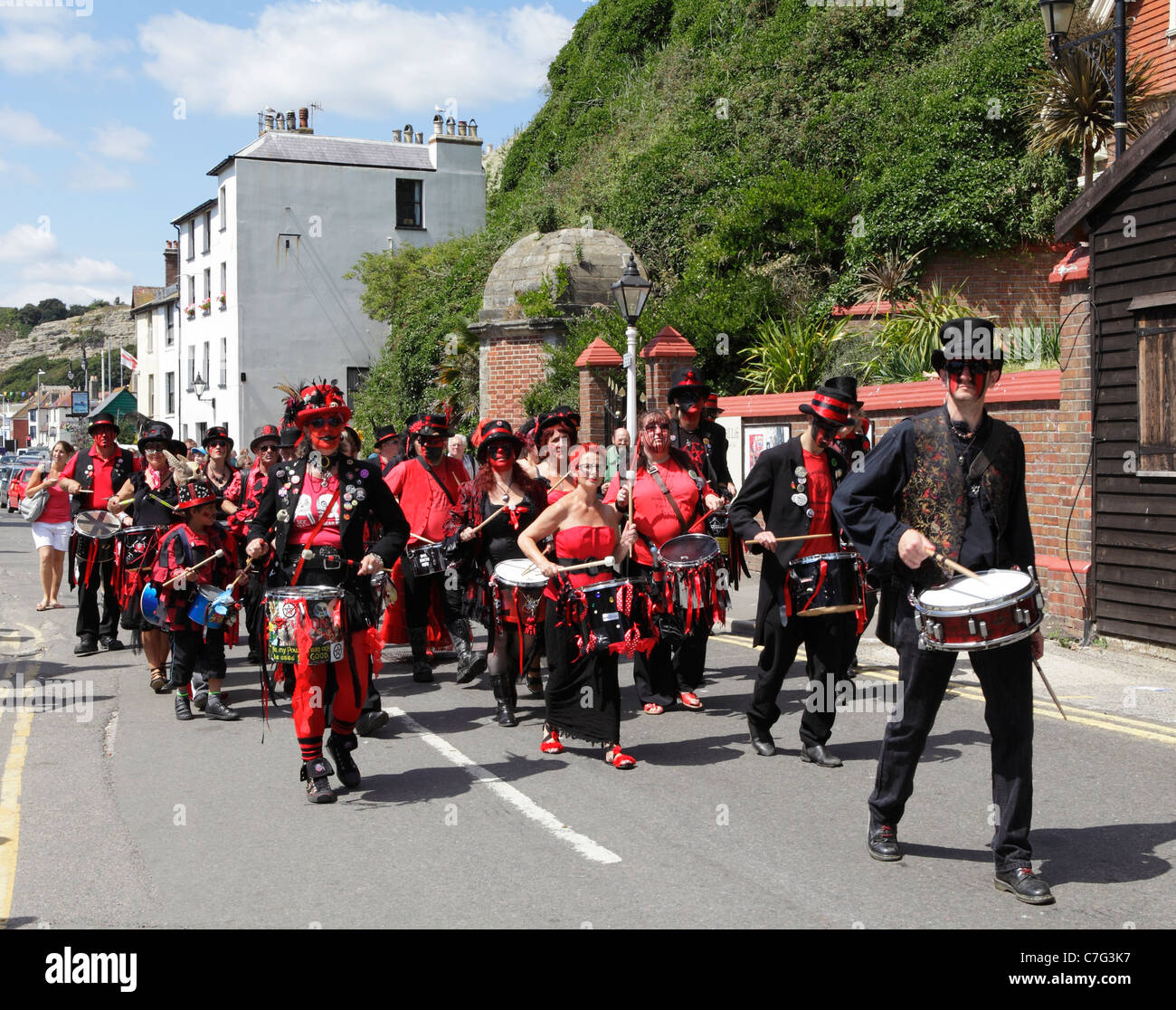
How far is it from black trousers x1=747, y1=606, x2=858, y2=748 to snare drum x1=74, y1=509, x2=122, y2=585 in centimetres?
675

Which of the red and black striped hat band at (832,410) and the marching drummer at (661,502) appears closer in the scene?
the red and black striped hat band at (832,410)

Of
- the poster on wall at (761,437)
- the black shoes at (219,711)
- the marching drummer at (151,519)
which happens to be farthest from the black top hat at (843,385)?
the poster on wall at (761,437)

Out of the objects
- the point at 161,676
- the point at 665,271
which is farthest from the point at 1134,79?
the point at 161,676

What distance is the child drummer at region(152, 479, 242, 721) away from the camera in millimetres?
9266

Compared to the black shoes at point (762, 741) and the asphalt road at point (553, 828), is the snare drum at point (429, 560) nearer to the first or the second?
the asphalt road at point (553, 828)

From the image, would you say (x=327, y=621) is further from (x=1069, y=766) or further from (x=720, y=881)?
(x=1069, y=766)

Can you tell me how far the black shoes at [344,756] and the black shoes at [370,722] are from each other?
4.37 ft

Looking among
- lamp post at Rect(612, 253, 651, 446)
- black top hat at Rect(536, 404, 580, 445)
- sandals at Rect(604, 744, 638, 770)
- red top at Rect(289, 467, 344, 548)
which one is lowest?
sandals at Rect(604, 744, 638, 770)

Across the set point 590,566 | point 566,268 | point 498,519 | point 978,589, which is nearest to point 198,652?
point 498,519

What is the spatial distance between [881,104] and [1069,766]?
1945cm

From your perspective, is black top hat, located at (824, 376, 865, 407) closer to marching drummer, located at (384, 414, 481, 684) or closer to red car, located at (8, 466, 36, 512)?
marching drummer, located at (384, 414, 481, 684)

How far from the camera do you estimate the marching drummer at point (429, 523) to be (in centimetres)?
1018

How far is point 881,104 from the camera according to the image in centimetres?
2403

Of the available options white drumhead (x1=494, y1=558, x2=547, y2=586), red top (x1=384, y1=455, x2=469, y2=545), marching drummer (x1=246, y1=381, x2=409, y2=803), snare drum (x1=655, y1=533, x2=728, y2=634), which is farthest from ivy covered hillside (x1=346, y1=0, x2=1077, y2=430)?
marching drummer (x1=246, y1=381, x2=409, y2=803)
